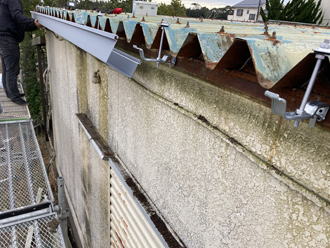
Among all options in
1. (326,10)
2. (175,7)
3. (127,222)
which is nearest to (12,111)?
(127,222)

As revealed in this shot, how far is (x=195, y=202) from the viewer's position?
1.92 meters

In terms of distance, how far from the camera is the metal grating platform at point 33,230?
3.39 metres

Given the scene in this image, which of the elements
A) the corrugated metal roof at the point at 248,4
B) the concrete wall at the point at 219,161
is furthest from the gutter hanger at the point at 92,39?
the corrugated metal roof at the point at 248,4

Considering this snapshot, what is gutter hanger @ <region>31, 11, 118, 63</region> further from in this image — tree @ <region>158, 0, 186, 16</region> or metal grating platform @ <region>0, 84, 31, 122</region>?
tree @ <region>158, 0, 186, 16</region>

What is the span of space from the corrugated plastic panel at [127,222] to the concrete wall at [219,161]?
22cm

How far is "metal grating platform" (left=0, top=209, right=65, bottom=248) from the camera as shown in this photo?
3.39 meters

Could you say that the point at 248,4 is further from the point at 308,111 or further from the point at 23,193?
the point at 308,111

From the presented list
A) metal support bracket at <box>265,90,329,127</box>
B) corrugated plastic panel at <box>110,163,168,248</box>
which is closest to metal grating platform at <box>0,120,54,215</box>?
corrugated plastic panel at <box>110,163,168,248</box>

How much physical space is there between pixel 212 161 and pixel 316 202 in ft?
2.28

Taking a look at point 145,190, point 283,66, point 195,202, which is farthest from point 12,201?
point 283,66

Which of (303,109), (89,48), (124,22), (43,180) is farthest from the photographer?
(43,180)

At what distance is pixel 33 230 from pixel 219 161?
3229 millimetres

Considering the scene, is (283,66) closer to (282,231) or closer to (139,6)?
(282,231)

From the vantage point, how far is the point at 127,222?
122 inches
